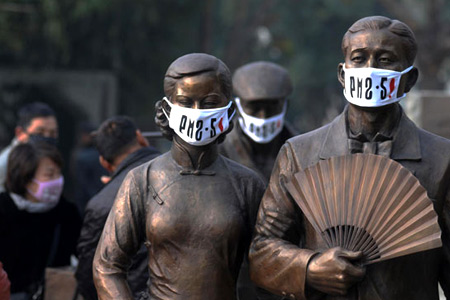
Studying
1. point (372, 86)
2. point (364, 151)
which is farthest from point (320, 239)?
point (372, 86)

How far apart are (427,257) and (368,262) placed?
1.04 feet

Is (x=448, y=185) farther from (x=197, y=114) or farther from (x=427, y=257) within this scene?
(x=197, y=114)

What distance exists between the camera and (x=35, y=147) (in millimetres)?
7137

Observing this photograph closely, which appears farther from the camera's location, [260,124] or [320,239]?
[260,124]

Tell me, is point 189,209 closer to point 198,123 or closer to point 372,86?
point 198,123

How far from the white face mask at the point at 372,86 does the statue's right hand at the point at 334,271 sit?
2.08ft

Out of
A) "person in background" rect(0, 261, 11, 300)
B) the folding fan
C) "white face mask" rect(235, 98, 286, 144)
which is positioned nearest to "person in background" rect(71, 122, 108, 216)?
"white face mask" rect(235, 98, 286, 144)

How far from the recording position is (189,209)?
4.63m

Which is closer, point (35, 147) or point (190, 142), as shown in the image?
point (190, 142)

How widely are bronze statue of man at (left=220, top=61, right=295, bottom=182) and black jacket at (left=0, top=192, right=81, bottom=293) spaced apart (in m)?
1.21

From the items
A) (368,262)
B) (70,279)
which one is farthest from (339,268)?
(70,279)

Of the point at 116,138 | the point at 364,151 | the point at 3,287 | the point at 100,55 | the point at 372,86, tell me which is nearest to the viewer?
the point at 372,86

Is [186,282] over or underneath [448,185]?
underneath

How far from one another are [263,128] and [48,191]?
1526mm
